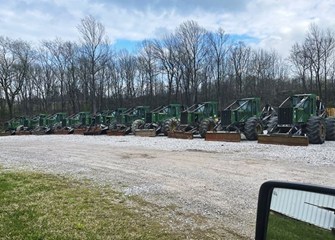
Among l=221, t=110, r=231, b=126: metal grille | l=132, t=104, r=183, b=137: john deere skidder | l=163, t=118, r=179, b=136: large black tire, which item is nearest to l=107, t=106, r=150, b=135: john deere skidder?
l=132, t=104, r=183, b=137: john deere skidder

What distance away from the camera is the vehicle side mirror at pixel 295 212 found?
4.67ft

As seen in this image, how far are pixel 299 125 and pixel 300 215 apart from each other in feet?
52.7

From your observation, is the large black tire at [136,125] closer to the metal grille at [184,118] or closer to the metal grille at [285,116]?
the metal grille at [184,118]

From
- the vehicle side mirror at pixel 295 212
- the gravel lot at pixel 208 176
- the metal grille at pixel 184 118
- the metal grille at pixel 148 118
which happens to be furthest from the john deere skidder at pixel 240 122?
the vehicle side mirror at pixel 295 212

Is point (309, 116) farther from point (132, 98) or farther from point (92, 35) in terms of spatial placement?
point (132, 98)

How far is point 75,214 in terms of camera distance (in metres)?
5.15

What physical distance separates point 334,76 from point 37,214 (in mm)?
52587

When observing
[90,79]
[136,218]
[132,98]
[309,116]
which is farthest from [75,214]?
[132,98]

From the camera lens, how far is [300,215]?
1.54m

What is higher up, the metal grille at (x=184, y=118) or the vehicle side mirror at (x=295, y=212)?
the metal grille at (x=184, y=118)

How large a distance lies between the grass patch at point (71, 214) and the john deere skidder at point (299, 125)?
10557 mm

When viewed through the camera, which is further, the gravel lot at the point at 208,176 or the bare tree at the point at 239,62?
the bare tree at the point at 239,62

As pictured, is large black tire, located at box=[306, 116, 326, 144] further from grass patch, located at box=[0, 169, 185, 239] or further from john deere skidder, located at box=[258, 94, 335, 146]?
grass patch, located at box=[0, 169, 185, 239]

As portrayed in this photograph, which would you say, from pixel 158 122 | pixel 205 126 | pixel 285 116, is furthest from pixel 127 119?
pixel 285 116
